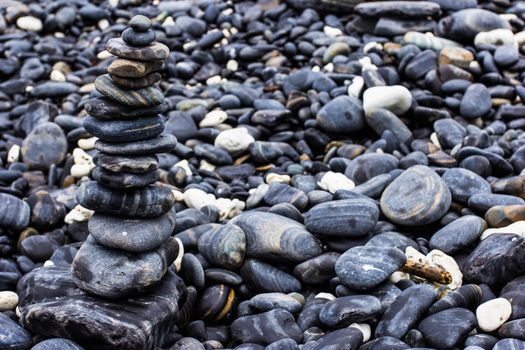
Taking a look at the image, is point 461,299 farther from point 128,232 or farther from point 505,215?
point 128,232

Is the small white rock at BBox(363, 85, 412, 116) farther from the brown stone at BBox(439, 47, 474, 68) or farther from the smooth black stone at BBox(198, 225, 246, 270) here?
the smooth black stone at BBox(198, 225, 246, 270)

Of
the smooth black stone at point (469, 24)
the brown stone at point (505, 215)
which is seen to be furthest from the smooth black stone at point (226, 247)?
the smooth black stone at point (469, 24)

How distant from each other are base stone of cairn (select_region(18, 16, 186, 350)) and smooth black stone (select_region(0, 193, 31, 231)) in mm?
1420

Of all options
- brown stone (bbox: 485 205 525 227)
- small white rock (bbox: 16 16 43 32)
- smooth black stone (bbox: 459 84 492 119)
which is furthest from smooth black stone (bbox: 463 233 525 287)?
small white rock (bbox: 16 16 43 32)

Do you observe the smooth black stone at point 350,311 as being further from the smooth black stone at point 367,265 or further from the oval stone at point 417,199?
the oval stone at point 417,199

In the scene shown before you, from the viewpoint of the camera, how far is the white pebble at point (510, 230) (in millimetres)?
4672

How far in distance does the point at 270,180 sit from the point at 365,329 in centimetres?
232

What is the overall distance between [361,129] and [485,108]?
132 centimetres

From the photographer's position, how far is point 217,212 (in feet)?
18.2

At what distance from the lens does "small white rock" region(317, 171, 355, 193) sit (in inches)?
225

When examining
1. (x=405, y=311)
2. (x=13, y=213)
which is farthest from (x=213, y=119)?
(x=405, y=311)

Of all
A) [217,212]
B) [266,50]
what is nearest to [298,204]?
[217,212]

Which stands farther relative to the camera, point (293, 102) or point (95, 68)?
point (95, 68)

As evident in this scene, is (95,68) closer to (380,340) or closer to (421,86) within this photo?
(421,86)
